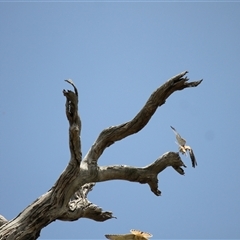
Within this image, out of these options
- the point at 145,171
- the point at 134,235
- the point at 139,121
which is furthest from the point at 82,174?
the point at 134,235

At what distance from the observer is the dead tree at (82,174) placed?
7691 mm

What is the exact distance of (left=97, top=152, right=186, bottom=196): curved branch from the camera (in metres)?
8.34

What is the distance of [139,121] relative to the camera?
8.32 meters

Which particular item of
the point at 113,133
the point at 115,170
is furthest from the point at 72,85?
the point at 115,170

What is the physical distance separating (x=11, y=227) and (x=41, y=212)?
0.61 meters

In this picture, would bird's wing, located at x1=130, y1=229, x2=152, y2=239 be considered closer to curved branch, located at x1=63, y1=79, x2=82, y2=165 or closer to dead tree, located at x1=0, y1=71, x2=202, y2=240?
dead tree, located at x1=0, y1=71, x2=202, y2=240

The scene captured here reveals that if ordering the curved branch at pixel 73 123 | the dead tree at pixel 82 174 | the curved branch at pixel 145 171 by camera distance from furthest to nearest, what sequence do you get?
the curved branch at pixel 145 171, the dead tree at pixel 82 174, the curved branch at pixel 73 123

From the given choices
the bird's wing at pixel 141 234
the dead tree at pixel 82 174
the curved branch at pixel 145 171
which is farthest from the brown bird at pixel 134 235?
the curved branch at pixel 145 171

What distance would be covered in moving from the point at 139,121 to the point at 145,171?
40.3 inches

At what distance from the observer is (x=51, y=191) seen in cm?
795

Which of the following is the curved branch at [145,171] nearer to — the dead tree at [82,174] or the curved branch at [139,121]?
the dead tree at [82,174]

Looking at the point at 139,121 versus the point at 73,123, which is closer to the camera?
the point at 73,123

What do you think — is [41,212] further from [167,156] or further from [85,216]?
[167,156]

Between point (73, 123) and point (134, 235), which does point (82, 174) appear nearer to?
point (73, 123)
